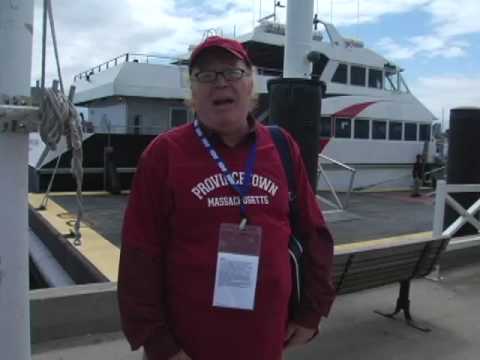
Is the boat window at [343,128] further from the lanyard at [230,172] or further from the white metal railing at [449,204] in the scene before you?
the lanyard at [230,172]

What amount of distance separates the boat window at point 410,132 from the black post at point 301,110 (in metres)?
12.8

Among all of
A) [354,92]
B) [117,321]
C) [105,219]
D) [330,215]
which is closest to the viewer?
[117,321]

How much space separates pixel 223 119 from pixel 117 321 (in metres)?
2.78

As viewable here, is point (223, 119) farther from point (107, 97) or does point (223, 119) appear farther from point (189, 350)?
point (107, 97)

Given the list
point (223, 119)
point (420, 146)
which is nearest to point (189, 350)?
point (223, 119)

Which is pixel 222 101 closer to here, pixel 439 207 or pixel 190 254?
pixel 190 254

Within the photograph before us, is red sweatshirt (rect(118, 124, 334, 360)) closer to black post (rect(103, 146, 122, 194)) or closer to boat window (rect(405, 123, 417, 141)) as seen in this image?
black post (rect(103, 146, 122, 194))

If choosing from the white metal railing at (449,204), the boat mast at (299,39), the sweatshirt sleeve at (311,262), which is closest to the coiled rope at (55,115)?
the sweatshirt sleeve at (311,262)

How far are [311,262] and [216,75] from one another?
814 mm

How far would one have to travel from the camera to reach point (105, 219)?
28.1 feet

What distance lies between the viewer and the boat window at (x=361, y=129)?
16.1 m

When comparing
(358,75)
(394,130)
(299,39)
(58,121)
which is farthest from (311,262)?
(394,130)

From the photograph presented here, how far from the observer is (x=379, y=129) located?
16.7m

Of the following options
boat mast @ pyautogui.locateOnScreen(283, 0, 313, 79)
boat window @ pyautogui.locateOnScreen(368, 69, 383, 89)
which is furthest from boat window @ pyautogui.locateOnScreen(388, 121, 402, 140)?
boat mast @ pyautogui.locateOnScreen(283, 0, 313, 79)
